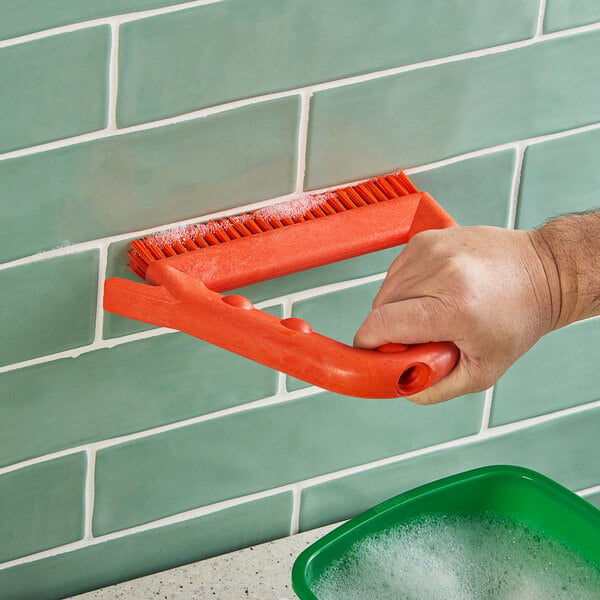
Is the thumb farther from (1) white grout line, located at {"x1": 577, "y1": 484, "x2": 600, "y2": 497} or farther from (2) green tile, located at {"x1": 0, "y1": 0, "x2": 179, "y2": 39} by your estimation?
(1) white grout line, located at {"x1": 577, "y1": 484, "x2": 600, "y2": 497}

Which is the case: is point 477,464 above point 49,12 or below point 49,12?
below

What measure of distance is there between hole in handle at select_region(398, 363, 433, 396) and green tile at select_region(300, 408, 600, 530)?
329 mm

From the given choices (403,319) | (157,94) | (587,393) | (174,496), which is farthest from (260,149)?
(587,393)

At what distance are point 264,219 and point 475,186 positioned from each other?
0.59ft

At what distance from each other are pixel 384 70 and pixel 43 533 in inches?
17.4

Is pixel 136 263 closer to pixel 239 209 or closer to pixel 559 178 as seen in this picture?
pixel 239 209

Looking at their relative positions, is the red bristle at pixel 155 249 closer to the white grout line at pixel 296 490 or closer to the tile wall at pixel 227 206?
the tile wall at pixel 227 206

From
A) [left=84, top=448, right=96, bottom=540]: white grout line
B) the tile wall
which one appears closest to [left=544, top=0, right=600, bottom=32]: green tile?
the tile wall

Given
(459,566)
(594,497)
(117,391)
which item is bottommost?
(594,497)

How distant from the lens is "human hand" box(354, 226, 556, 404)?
0.60m

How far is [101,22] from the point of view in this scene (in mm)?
633

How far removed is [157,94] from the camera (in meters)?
0.67

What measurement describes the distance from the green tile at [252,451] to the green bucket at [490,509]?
104 mm

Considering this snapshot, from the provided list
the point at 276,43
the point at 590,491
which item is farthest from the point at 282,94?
the point at 590,491
